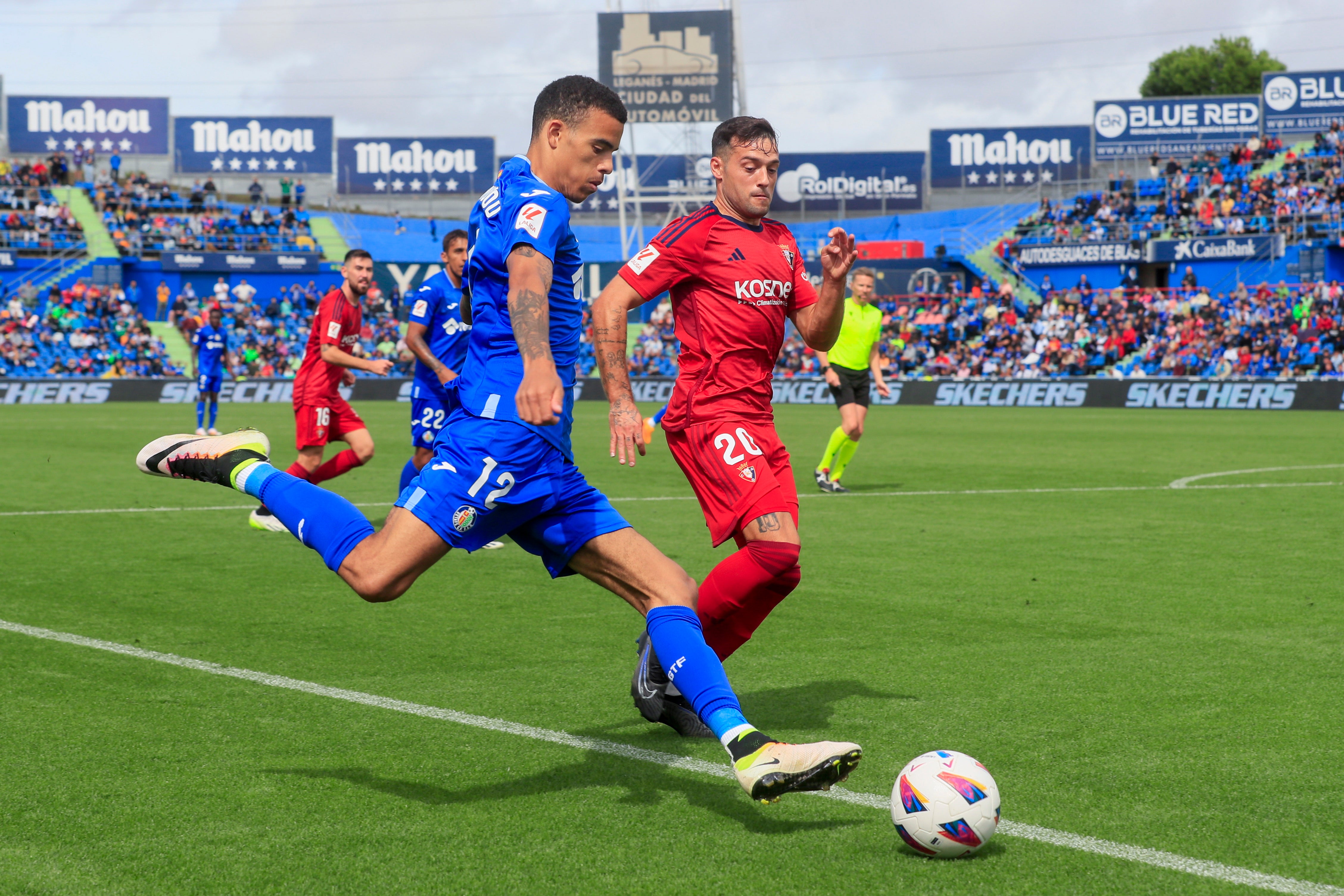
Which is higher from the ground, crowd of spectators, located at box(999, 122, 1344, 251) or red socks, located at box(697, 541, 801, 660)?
crowd of spectators, located at box(999, 122, 1344, 251)

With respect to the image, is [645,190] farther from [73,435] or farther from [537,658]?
[537,658]

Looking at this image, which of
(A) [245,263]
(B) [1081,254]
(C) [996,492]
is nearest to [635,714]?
(C) [996,492]

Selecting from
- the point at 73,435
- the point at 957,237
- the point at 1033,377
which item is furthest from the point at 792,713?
the point at 957,237

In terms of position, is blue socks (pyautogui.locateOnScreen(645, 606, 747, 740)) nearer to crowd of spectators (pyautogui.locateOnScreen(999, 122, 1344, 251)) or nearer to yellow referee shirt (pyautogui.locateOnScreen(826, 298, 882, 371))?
yellow referee shirt (pyautogui.locateOnScreen(826, 298, 882, 371))

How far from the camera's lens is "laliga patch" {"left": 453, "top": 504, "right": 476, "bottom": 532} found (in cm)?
402

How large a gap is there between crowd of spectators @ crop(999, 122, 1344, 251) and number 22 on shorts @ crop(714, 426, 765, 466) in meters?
41.2

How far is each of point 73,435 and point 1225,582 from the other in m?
20.3

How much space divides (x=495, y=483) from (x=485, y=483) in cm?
3

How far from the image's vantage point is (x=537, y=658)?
6062mm

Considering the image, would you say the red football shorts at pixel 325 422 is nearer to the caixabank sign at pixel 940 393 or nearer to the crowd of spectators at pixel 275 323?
the caixabank sign at pixel 940 393

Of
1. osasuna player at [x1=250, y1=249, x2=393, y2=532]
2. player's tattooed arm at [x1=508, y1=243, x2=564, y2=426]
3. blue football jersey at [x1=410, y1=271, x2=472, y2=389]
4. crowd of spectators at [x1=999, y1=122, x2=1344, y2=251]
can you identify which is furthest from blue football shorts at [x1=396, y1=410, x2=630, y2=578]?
crowd of spectators at [x1=999, y1=122, x2=1344, y2=251]

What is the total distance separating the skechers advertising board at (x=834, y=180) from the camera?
202 feet

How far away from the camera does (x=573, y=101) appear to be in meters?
4.17

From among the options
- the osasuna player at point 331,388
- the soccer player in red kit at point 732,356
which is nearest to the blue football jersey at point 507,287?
the soccer player in red kit at point 732,356
